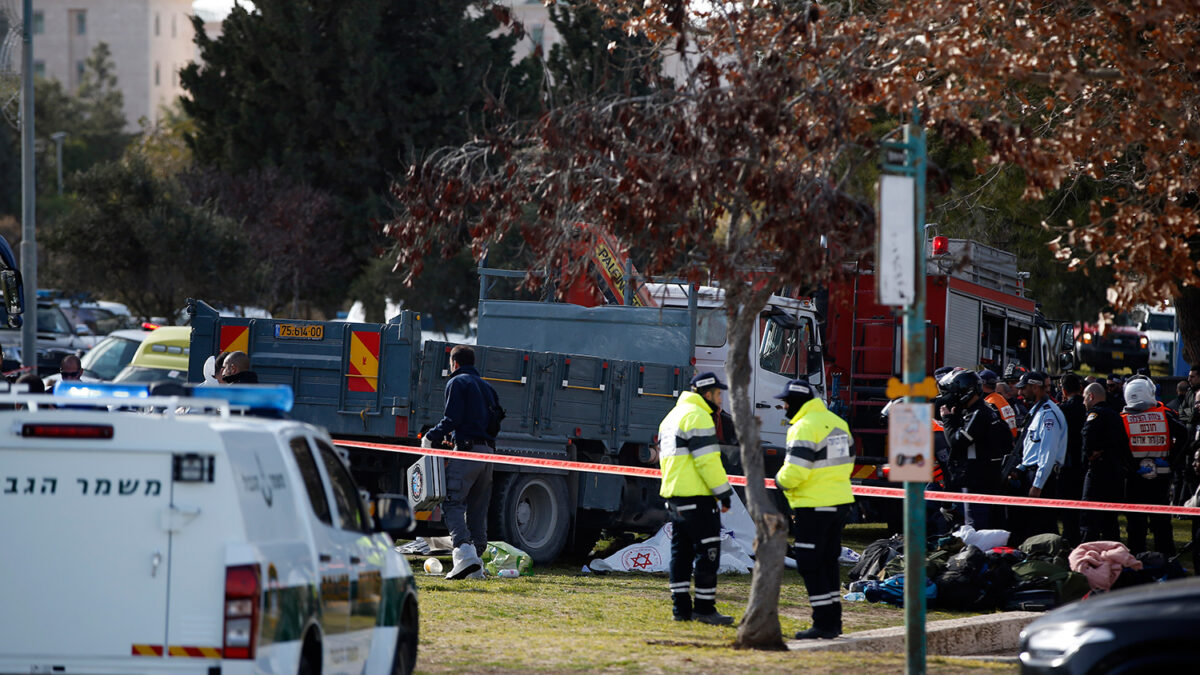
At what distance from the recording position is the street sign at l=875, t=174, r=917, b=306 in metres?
6.91

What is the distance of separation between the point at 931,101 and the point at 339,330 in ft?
19.0

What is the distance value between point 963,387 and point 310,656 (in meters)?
9.54

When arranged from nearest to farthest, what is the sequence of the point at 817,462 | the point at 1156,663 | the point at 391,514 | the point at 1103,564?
1. the point at 1156,663
2. the point at 391,514
3. the point at 817,462
4. the point at 1103,564

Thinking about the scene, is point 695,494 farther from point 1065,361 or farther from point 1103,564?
Answer: point 1065,361

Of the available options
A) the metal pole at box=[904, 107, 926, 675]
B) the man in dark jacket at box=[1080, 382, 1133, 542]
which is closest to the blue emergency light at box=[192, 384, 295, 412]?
the metal pole at box=[904, 107, 926, 675]

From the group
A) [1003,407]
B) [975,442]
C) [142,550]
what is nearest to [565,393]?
[975,442]

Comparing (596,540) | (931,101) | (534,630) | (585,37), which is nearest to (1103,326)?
(931,101)

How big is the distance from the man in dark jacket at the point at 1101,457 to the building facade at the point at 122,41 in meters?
92.4

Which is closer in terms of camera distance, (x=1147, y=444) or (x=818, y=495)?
(x=818, y=495)

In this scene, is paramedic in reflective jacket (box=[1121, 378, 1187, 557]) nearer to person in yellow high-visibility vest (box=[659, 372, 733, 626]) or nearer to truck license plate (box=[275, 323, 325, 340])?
person in yellow high-visibility vest (box=[659, 372, 733, 626])

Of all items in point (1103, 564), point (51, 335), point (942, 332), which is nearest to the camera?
point (1103, 564)

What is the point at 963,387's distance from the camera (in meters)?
14.2

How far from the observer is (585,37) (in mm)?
39344

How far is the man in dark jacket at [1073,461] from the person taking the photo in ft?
45.6
